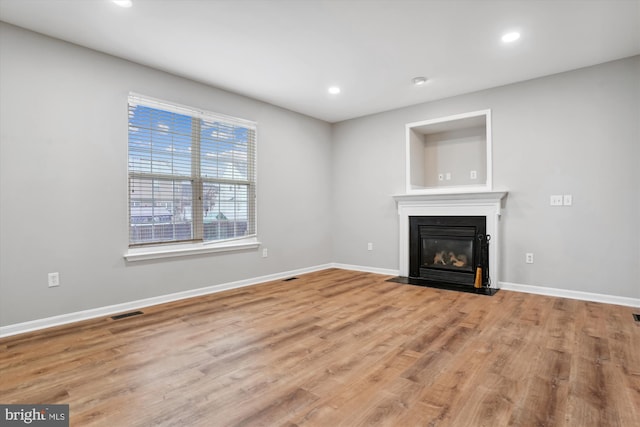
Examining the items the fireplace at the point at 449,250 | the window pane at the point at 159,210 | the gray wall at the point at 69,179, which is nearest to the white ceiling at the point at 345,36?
the gray wall at the point at 69,179

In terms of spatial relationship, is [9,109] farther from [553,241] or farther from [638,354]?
[553,241]

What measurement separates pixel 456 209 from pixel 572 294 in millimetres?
1605

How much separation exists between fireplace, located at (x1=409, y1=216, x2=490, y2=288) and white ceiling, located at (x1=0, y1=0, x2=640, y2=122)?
185 centimetres

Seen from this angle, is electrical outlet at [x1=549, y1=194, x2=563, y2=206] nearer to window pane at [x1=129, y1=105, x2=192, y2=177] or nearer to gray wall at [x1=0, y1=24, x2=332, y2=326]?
gray wall at [x1=0, y1=24, x2=332, y2=326]

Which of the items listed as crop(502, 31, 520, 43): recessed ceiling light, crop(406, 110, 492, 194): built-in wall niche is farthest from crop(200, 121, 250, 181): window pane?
crop(502, 31, 520, 43): recessed ceiling light

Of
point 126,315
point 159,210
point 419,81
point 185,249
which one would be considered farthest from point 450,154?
point 126,315

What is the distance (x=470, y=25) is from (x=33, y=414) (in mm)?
3995

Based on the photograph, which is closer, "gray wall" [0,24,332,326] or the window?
"gray wall" [0,24,332,326]

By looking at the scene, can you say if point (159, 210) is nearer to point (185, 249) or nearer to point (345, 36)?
point (185, 249)

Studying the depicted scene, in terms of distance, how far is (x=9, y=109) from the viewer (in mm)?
2691

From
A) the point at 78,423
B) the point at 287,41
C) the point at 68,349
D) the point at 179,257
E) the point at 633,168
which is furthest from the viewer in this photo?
the point at 179,257

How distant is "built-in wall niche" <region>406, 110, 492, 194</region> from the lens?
4.48m

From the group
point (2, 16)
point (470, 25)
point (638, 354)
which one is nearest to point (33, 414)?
point (2, 16)

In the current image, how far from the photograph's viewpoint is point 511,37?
2.98 metres
